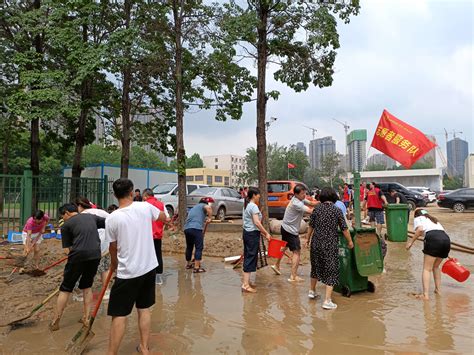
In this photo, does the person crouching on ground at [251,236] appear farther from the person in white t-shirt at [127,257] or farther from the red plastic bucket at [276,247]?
the person in white t-shirt at [127,257]

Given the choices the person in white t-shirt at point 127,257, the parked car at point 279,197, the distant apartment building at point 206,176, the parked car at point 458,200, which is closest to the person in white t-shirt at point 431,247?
the person in white t-shirt at point 127,257

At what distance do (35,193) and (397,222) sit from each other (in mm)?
11150

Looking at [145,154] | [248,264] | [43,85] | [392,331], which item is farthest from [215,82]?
[145,154]

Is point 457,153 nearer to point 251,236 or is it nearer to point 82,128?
point 82,128

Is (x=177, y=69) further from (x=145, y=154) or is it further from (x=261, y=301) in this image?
(x=145, y=154)

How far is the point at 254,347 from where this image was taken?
13.4 ft

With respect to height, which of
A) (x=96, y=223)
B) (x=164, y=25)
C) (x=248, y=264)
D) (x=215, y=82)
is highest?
(x=164, y=25)

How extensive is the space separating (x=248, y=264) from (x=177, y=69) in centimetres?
Answer: 846

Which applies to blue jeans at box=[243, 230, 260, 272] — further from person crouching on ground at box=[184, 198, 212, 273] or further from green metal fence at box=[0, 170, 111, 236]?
green metal fence at box=[0, 170, 111, 236]

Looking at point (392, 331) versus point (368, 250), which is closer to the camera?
point (392, 331)

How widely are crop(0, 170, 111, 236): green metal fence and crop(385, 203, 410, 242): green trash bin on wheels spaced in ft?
33.8

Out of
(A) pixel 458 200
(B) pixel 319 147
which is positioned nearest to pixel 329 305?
(A) pixel 458 200

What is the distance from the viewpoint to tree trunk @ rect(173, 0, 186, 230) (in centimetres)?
1251

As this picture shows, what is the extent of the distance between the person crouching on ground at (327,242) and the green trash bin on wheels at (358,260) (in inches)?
10.0
